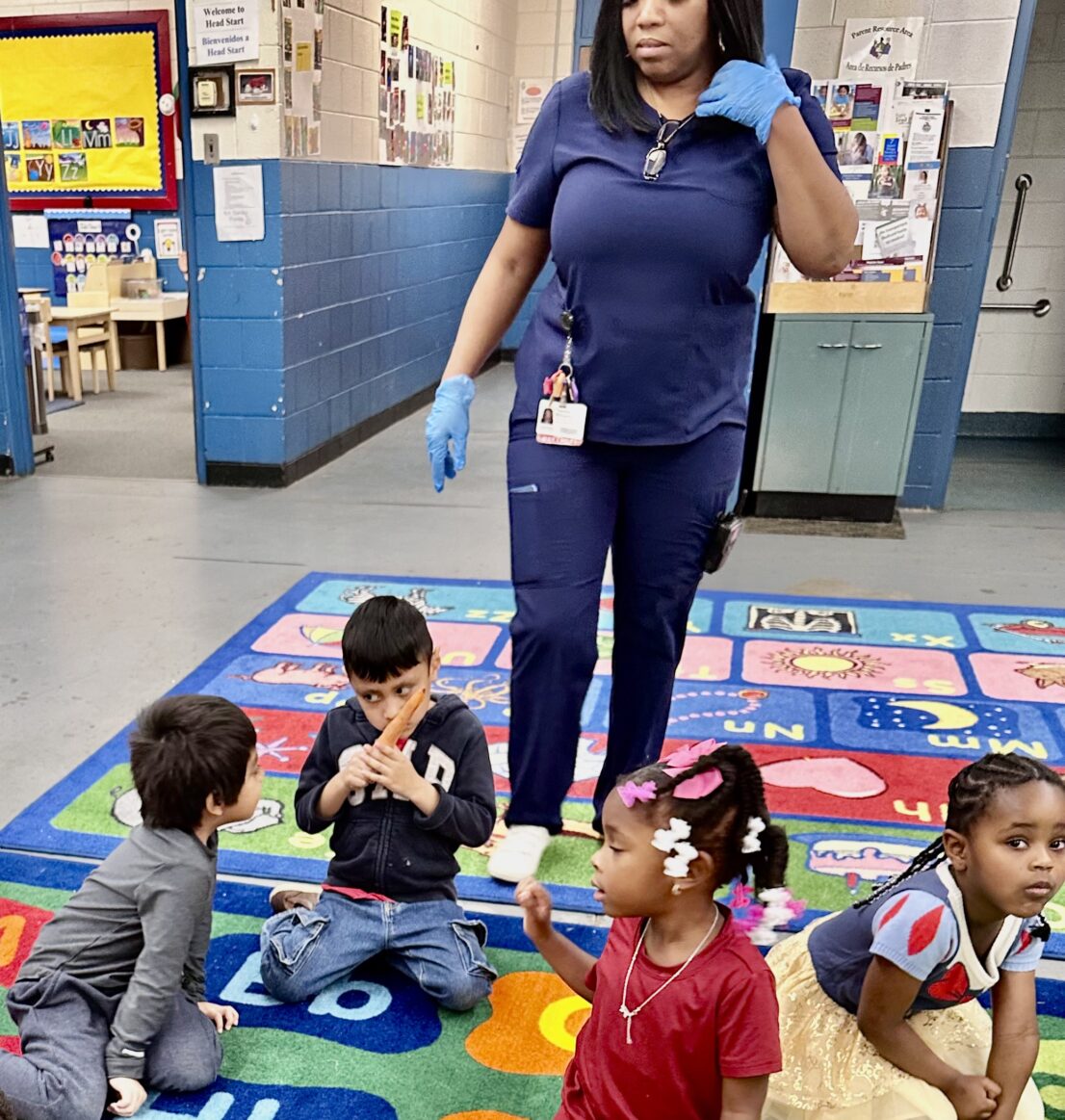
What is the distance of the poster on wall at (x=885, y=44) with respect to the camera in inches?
154

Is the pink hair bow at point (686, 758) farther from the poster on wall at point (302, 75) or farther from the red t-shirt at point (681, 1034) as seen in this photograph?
the poster on wall at point (302, 75)

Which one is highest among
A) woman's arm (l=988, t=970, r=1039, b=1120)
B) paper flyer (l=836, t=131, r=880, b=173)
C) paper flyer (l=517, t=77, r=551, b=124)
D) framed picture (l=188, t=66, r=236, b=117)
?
paper flyer (l=517, t=77, r=551, b=124)

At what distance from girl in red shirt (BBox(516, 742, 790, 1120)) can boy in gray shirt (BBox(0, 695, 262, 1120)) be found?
0.55 metres

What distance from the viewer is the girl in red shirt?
3.63 ft

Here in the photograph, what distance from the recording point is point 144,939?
1.41 metres

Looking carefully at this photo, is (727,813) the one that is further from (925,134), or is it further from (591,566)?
(925,134)

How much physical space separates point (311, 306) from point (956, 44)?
2.71 metres

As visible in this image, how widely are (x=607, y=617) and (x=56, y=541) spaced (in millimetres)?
1962

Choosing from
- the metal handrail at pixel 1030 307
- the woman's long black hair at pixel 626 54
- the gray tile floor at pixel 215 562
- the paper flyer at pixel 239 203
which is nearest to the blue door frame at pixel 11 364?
the gray tile floor at pixel 215 562

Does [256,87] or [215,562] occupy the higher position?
[256,87]

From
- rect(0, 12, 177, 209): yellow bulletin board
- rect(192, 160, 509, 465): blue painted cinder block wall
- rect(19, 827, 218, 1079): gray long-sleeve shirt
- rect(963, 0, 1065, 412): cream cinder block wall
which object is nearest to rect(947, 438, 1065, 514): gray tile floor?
rect(963, 0, 1065, 412): cream cinder block wall

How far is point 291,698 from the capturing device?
2670 millimetres

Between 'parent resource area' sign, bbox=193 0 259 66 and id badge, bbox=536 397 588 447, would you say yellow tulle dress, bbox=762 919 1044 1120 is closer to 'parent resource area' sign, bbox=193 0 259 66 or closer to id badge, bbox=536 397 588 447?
id badge, bbox=536 397 588 447

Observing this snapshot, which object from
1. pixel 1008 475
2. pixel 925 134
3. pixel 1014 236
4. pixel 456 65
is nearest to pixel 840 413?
pixel 925 134
